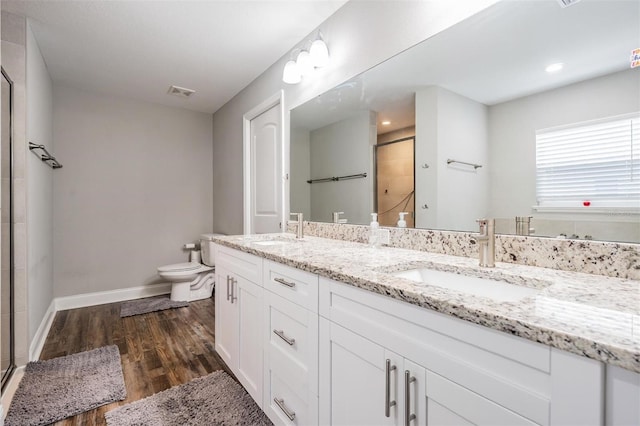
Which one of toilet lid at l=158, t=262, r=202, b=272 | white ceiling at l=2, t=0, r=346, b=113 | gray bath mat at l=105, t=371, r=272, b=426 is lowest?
gray bath mat at l=105, t=371, r=272, b=426

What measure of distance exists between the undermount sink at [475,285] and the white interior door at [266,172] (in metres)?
1.65

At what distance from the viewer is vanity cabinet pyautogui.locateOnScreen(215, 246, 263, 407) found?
1.55 meters

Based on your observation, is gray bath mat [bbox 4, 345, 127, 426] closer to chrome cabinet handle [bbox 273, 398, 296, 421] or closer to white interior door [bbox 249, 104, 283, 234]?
chrome cabinet handle [bbox 273, 398, 296, 421]

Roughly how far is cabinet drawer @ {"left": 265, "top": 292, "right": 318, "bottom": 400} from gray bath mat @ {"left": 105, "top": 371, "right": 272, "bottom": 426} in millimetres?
350

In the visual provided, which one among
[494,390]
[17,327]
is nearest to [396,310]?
[494,390]

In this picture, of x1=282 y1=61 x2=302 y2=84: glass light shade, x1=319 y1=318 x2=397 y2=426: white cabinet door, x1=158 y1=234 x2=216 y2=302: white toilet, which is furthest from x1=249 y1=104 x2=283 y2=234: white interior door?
x1=319 y1=318 x2=397 y2=426: white cabinet door

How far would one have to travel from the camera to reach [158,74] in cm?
296

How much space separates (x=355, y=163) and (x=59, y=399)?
215 centimetres

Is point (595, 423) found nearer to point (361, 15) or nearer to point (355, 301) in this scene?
point (355, 301)

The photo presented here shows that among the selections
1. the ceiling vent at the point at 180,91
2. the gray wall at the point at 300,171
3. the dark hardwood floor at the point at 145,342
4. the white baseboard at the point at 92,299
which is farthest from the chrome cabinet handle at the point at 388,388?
the ceiling vent at the point at 180,91

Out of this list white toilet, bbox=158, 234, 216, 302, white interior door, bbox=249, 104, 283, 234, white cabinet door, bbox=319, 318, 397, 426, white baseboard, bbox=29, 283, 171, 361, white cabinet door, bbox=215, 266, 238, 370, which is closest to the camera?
white cabinet door, bbox=319, 318, 397, 426

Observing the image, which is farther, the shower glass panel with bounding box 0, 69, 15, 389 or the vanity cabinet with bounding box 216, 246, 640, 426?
the shower glass panel with bounding box 0, 69, 15, 389

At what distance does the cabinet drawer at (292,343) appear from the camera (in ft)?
3.80

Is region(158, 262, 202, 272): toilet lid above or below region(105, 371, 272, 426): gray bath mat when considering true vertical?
above
